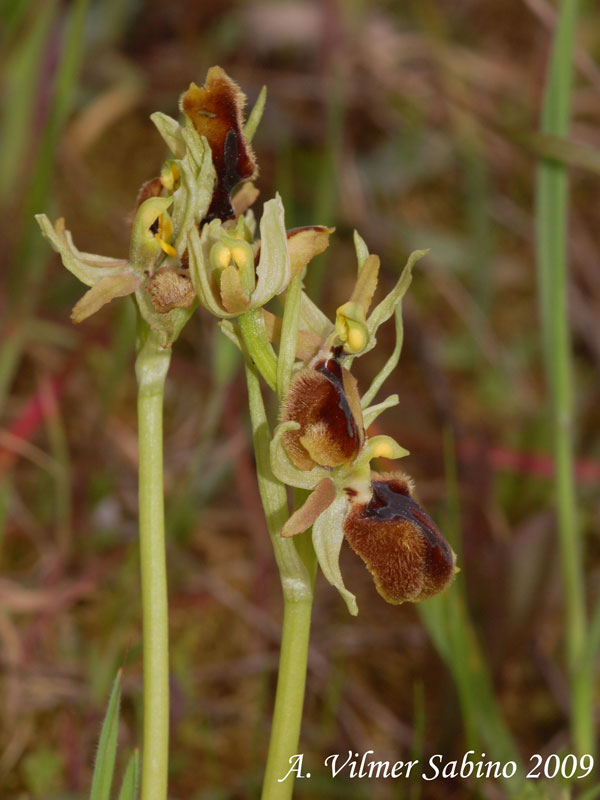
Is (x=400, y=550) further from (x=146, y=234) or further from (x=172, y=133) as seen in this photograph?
(x=172, y=133)

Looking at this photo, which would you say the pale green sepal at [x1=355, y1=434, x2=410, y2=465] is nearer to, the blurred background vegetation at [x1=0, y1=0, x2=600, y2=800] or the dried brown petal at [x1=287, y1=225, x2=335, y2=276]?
the dried brown petal at [x1=287, y1=225, x2=335, y2=276]

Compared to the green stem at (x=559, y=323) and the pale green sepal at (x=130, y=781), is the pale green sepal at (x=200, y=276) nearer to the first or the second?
the pale green sepal at (x=130, y=781)

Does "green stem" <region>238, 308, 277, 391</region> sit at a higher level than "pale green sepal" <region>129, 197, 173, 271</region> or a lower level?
lower

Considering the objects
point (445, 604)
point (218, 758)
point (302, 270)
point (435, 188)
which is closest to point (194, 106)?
point (302, 270)

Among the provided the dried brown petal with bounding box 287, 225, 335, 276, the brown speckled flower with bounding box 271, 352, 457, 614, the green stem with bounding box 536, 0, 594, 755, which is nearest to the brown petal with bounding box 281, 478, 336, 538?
the brown speckled flower with bounding box 271, 352, 457, 614

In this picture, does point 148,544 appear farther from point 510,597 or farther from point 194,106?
point 510,597
